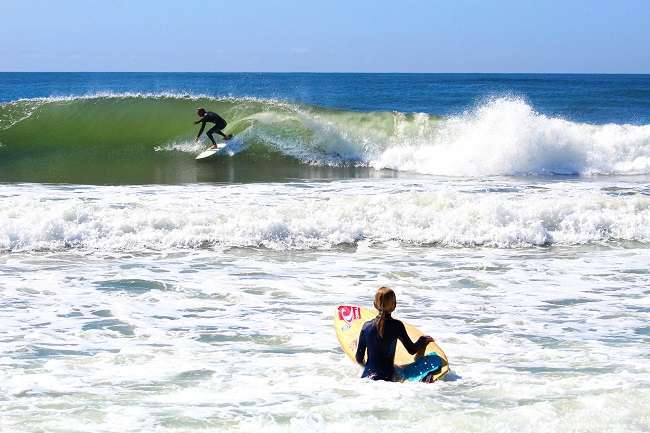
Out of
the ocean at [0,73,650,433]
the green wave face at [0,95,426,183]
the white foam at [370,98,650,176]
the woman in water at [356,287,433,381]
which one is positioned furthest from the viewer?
the white foam at [370,98,650,176]

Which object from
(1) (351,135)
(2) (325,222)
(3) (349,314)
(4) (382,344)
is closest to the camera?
(4) (382,344)

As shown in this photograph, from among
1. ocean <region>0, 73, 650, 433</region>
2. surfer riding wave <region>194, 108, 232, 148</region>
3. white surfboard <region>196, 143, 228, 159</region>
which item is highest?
surfer riding wave <region>194, 108, 232, 148</region>

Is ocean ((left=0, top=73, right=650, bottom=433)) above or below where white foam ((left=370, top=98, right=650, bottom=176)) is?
below

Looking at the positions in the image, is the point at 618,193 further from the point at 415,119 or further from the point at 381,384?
the point at 381,384

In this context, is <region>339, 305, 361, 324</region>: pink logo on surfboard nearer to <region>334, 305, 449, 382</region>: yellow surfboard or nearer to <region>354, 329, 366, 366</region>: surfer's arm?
<region>334, 305, 449, 382</region>: yellow surfboard

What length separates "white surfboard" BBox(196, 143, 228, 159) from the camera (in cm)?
2216

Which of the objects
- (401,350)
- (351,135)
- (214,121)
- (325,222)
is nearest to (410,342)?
(401,350)

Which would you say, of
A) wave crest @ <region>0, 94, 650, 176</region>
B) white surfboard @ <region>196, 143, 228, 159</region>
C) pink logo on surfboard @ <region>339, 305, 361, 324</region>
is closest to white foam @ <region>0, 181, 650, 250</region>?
pink logo on surfboard @ <region>339, 305, 361, 324</region>

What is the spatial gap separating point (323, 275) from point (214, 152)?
12298mm

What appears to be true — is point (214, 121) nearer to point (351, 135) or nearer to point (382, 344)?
point (351, 135)

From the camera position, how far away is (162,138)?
2506 cm

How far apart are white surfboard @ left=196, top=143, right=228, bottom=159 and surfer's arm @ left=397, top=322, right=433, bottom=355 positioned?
16180mm

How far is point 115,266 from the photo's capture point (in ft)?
36.0

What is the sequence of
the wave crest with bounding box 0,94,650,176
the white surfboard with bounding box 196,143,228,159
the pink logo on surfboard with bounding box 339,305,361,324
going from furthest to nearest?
the white surfboard with bounding box 196,143,228,159 < the wave crest with bounding box 0,94,650,176 < the pink logo on surfboard with bounding box 339,305,361,324
